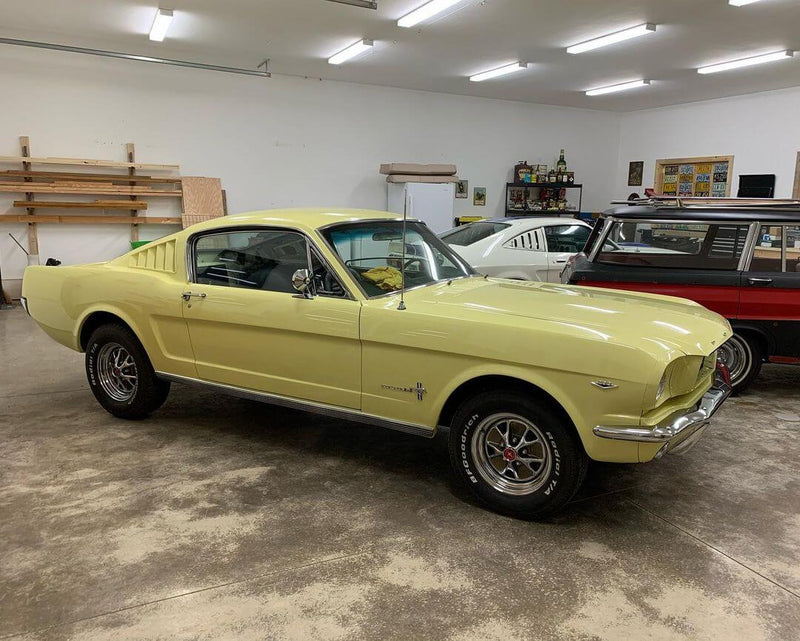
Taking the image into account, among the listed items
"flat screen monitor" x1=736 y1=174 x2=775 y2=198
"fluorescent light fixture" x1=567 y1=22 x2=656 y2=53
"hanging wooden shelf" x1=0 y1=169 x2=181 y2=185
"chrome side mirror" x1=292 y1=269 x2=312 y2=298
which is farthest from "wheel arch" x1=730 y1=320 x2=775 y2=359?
"hanging wooden shelf" x1=0 y1=169 x2=181 y2=185

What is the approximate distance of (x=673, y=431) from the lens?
294cm

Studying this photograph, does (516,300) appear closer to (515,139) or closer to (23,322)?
(23,322)

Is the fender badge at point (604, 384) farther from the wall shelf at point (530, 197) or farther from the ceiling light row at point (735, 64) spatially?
the wall shelf at point (530, 197)

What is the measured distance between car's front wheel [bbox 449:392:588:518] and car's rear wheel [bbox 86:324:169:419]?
2.56m

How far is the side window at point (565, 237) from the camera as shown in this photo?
28.7ft

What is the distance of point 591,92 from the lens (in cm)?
1344

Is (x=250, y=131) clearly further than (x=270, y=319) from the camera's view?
Yes

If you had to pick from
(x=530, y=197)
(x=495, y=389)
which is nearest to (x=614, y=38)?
(x=530, y=197)

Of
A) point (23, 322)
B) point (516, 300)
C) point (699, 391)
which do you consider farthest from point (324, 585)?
point (23, 322)

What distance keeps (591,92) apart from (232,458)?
40.3 feet

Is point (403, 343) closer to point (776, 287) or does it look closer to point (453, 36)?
point (776, 287)

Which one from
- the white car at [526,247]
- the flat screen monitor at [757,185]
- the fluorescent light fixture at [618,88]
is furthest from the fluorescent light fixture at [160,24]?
the flat screen monitor at [757,185]

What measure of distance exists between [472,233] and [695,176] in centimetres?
862

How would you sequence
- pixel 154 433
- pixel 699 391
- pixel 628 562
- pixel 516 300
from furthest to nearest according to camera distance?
pixel 154 433 → pixel 516 300 → pixel 699 391 → pixel 628 562
